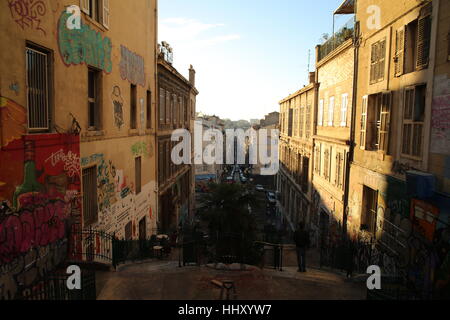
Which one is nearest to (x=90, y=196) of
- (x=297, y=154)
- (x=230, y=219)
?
(x=230, y=219)

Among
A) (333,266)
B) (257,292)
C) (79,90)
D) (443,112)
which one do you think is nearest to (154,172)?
(79,90)

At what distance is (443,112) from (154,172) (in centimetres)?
1435

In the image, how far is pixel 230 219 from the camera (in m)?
16.0

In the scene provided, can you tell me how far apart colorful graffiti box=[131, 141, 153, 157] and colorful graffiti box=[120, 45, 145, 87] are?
2.81m

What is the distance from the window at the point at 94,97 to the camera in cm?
1131

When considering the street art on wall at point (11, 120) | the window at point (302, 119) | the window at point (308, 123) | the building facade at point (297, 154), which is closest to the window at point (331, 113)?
the building facade at point (297, 154)

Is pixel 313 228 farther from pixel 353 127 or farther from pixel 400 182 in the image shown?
pixel 400 182

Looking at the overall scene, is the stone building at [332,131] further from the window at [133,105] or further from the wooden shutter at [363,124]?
the window at [133,105]

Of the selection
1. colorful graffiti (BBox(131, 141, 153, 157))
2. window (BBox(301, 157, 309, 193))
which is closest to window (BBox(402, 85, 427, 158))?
colorful graffiti (BBox(131, 141, 153, 157))

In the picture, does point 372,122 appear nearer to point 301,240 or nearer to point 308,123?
point 301,240

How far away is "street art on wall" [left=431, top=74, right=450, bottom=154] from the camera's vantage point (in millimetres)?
8289

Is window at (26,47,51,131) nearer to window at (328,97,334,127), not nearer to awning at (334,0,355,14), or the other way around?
window at (328,97,334,127)

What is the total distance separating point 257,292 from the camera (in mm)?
8109

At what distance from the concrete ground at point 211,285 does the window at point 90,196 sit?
201 cm
